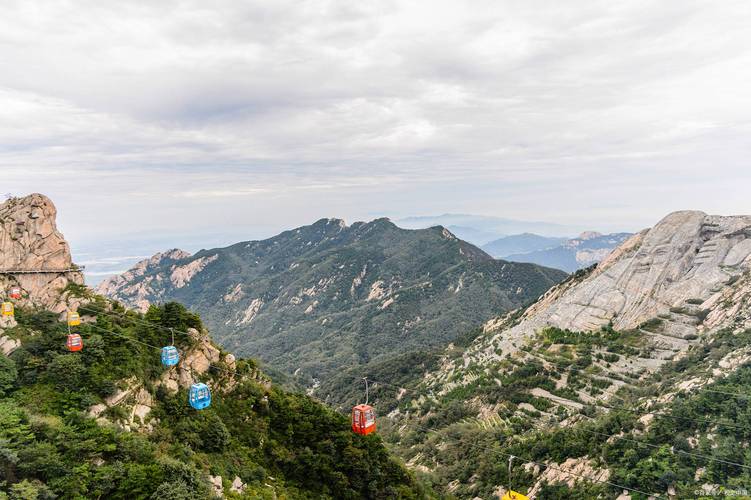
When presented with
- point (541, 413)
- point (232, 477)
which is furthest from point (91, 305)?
point (541, 413)

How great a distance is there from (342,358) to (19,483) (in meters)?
148

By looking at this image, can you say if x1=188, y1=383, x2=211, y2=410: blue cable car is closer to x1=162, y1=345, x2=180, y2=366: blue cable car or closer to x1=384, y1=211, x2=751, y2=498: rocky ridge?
x1=162, y1=345, x2=180, y2=366: blue cable car

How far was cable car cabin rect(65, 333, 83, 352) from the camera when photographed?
26.1 meters

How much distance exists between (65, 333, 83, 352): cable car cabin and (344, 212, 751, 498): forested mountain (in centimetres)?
3799

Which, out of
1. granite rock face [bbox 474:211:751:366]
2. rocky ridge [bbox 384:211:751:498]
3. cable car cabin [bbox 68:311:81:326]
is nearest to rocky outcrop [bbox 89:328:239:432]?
cable car cabin [bbox 68:311:81:326]

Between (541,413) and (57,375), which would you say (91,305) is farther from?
(541,413)

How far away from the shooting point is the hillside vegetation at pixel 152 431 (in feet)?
63.2

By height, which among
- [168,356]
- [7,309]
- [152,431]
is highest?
[7,309]

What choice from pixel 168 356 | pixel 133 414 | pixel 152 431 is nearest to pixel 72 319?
pixel 168 356

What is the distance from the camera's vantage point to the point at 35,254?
3541cm

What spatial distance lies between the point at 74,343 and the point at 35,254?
51.6 feet

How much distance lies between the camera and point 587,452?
1491 inches

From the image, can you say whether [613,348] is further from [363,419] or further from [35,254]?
[35,254]

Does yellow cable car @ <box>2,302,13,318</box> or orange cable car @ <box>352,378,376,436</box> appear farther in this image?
orange cable car @ <box>352,378,376,436</box>
